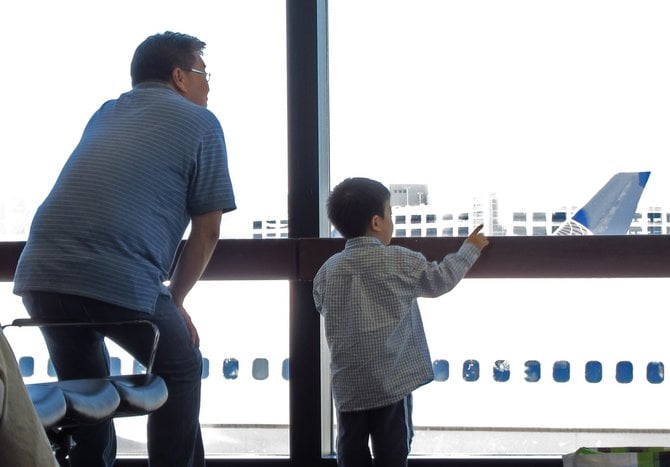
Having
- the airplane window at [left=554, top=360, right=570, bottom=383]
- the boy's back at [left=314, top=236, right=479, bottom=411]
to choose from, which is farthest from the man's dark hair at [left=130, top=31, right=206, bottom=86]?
the airplane window at [left=554, top=360, right=570, bottom=383]

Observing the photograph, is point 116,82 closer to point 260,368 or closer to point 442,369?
point 260,368

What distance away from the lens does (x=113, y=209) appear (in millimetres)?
2047

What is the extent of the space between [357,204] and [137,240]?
65cm

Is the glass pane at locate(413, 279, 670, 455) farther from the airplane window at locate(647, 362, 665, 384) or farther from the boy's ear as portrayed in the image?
the boy's ear

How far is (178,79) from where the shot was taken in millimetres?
2256

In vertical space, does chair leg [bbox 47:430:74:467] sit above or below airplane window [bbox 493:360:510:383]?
below

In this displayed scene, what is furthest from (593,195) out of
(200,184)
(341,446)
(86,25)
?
(86,25)

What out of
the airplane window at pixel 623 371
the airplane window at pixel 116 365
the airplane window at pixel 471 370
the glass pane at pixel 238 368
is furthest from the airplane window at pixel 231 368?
the airplane window at pixel 623 371

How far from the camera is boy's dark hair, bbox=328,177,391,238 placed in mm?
2459

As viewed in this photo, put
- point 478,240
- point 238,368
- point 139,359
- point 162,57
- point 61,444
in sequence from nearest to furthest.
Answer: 1. point 61,444
2. point 139,359
3. point 162,57
4. point 478,240
5. point 238,368

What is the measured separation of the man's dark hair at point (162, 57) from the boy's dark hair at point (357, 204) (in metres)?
0.54

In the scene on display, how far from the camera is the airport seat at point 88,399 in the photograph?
5.57 feet

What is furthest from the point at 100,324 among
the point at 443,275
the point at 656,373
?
the point at 656,373

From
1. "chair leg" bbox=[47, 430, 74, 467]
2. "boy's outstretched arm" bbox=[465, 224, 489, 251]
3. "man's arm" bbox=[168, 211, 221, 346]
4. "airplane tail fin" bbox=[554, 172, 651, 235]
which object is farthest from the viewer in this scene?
"airplane tail fin" bbox=[554, 172, 651, 235]
